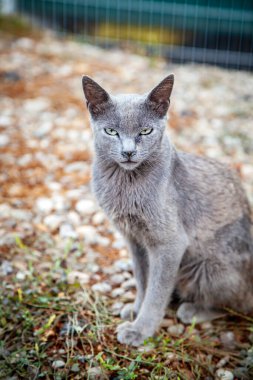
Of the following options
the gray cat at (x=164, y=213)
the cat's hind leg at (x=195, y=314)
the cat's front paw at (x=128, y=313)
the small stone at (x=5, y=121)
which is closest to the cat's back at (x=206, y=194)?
the gray cat at (x=164, y=213)

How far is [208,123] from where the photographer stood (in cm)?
432

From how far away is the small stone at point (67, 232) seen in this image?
2969 millimetres

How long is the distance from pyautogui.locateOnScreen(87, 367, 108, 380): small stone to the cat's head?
97 centimetres

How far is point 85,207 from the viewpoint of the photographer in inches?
126

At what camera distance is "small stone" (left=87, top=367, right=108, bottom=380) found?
203 centimetres

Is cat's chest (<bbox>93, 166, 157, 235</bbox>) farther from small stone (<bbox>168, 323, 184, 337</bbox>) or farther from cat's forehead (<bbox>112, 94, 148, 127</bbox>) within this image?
small stone (<bbox>168, 323, 184, 337</bbox>)

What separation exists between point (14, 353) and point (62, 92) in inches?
118

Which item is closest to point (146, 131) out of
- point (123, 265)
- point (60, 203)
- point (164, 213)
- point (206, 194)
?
point (164, 213)

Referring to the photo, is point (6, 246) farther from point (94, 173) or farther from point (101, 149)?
point (101, 149)

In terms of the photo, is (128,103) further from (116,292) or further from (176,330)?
(176,330)

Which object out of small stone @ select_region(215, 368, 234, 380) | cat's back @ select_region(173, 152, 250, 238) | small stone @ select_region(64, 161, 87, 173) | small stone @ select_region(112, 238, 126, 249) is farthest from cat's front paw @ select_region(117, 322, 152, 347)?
small stone @ select_region(64, 161, 87, 173)

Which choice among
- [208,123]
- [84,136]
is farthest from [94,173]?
[208,123]

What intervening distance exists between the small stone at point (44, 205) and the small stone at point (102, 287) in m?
0.78

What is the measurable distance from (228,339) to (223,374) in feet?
0.97
